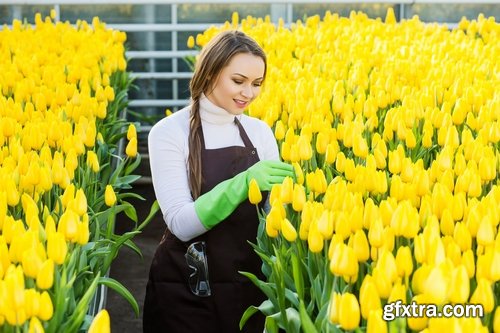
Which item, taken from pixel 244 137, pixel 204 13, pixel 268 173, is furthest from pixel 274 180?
pixel 204 13

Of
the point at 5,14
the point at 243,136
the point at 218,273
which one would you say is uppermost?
the point at 5,14

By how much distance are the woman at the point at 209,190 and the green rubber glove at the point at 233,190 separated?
0.29ft

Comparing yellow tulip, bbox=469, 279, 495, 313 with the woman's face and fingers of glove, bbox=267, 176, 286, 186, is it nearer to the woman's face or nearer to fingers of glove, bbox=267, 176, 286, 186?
fingers of glove, bbox=267, 176, 286, 186

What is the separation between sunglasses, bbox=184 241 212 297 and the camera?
3.59 meters

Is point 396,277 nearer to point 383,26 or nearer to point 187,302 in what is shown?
point 187,302

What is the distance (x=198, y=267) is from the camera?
3.60 m

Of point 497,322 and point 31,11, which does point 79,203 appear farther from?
point 31,11

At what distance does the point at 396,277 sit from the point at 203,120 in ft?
5.32

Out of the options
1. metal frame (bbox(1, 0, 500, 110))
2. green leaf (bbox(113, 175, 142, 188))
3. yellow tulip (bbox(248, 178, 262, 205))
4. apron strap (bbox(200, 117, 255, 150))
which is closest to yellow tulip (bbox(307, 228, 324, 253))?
yellow tulip (bbox(248, 178, 262, 205))

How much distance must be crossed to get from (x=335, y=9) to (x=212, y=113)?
6595 millimetres

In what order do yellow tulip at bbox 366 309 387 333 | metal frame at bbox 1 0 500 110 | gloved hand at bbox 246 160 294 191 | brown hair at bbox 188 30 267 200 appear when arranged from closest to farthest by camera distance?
1. yellow tulip at bbox 366 309 387 333
2. gloved hand at bbox 246 160 294 191
3. brown hair at bbox 188 30 267 200
4. metal frame at bbox 1 0 500 110

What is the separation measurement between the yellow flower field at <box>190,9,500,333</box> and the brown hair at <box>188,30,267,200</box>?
1.06 ft

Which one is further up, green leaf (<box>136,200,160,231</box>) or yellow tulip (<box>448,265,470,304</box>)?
yellow tulip (<box>448,265,470,304</box>)

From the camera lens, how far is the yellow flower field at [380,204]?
213cm
